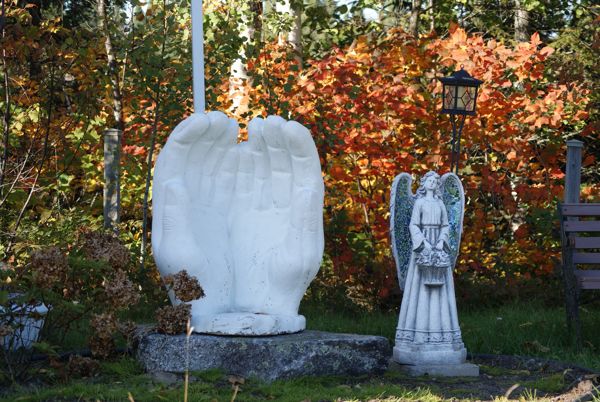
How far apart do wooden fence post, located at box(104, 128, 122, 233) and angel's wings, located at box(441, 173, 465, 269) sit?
Result: 12.7 ft

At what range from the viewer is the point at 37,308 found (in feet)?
21.2

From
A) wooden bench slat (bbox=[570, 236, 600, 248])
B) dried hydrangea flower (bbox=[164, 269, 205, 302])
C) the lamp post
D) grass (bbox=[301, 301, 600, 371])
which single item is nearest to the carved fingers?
dried hydrangea flower (bbox=[164, 269, 205, 302])

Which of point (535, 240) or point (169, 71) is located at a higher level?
point (169, 71)

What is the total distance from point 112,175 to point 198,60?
3.22 meters

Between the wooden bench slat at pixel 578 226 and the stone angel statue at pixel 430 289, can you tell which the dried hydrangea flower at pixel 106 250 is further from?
the wooden bench slat at pixel 578 226

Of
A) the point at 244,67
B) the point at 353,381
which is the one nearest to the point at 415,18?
the point at 244,67

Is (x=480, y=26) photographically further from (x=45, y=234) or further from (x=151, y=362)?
(x=151, y=362)

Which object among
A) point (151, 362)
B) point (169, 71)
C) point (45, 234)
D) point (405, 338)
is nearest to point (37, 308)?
point (151, 362)

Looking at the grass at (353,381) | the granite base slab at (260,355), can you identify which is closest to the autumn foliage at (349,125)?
the grass at (353,381)

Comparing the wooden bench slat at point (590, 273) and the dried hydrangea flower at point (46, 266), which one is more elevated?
the dried hydrangea flower at point (46, 266)

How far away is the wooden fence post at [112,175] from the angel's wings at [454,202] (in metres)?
3.88

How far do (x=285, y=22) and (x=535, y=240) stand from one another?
12.5 feet

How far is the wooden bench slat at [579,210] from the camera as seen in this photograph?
7441 mm

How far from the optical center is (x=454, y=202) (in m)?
6.82
